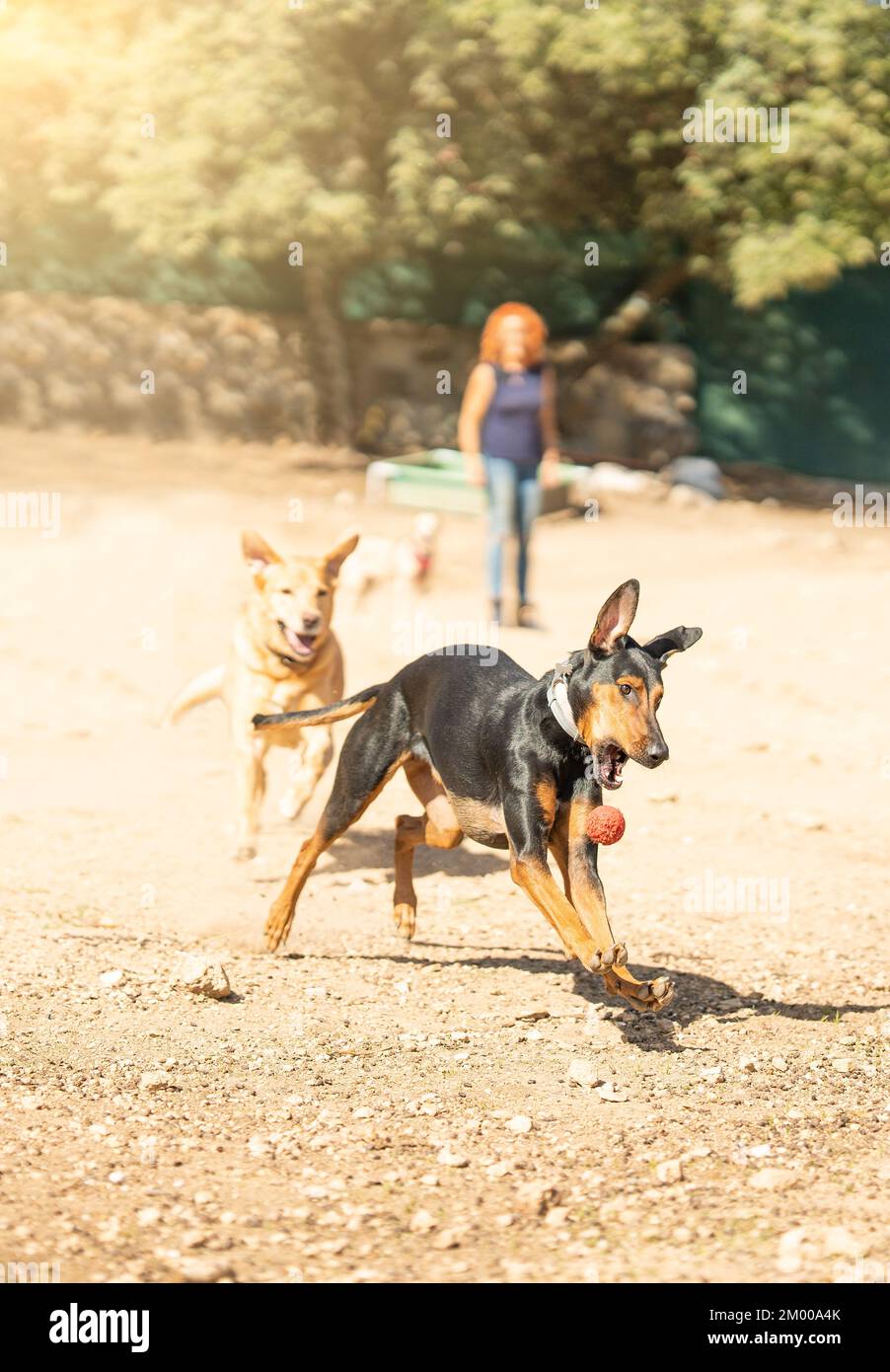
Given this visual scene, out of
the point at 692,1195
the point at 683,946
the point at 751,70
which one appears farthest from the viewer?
the point at 751,70

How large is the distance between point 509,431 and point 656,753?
753 centimetres

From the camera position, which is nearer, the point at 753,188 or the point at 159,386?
the point at 753,188

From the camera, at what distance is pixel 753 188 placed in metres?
17.6

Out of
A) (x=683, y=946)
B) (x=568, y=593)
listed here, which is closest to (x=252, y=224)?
(x=568, y=593)

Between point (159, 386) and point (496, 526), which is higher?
point (159, 386)

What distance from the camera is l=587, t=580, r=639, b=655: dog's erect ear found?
209 inches

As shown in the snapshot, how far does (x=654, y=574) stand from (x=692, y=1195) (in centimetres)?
1093

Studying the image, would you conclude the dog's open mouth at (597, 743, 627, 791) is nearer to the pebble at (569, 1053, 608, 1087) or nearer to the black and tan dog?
the black and tan dog

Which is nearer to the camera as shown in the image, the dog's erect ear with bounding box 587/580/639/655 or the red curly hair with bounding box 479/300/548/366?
the dog's erect ear with bounding box 587/580/639/655

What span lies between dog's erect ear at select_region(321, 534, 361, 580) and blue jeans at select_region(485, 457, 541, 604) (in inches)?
180

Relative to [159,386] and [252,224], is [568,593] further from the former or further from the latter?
[159,386]

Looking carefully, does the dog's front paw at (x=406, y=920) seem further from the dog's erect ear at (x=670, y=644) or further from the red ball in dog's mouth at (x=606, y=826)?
the dog's erect ear at (x=670, y=644)

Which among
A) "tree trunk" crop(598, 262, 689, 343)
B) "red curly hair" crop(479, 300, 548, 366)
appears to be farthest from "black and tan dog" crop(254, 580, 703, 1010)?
"tree trunk" crop(598, 262, 689, 343)

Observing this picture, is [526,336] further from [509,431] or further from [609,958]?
[609,958]
